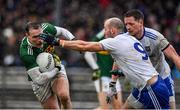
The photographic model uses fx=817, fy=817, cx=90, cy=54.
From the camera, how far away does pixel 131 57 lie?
10672 millimetres

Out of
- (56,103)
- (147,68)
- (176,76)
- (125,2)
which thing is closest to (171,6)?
(125,2)

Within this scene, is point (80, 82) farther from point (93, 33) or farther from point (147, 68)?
point (147, 68)

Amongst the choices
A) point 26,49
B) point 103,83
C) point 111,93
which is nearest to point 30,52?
point 26,49

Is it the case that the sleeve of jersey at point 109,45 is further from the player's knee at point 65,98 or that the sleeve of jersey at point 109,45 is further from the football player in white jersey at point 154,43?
the player's knee at point 65,98

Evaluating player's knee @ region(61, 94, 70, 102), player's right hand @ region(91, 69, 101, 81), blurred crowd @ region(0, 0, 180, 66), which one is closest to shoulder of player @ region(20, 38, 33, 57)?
player's knee @ region(61, 94, 70, 102)

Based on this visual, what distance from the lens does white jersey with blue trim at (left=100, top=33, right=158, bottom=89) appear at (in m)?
10.6

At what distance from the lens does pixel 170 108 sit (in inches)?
460

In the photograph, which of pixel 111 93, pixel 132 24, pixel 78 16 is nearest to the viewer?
pixel 132 24

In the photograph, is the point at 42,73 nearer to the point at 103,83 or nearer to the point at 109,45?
the point at 109,45

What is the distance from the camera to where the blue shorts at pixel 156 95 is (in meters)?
10.9

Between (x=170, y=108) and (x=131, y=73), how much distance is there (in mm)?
1195

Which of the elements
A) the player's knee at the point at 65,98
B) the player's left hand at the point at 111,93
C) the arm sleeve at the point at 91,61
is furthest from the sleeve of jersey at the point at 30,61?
the arm sleeve at the point at 91,61

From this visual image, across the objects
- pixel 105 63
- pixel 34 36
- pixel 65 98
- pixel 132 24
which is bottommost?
pixel 65 98

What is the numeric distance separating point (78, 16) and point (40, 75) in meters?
8.50
